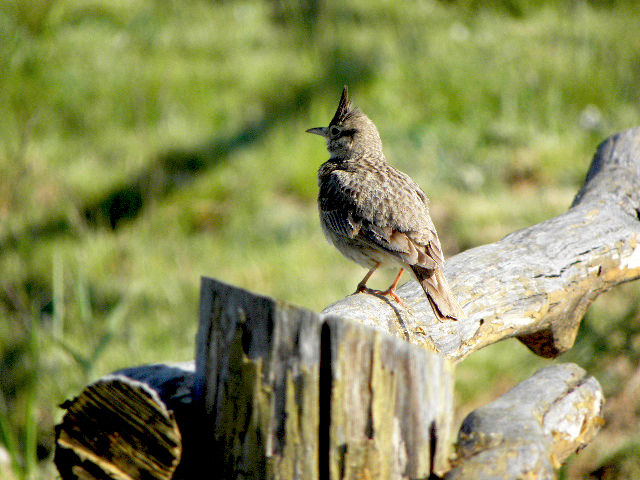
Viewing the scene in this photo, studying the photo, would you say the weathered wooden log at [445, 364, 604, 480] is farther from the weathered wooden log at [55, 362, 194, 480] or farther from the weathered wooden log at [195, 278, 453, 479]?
the weathered wooden log at [55, 362, 194, 480]

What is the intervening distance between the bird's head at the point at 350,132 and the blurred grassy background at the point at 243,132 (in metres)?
1.31

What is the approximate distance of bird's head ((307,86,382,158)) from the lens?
4407mm

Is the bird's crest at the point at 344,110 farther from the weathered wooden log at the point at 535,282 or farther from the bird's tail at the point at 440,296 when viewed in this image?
the bird's tail at the point at 440,296

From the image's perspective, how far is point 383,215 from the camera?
3545mm

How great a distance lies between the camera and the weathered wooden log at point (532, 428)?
168 cm

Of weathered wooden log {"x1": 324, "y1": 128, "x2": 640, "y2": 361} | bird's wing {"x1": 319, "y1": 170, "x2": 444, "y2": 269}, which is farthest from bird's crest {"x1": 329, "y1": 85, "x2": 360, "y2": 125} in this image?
weathered wooden log {"x1": 324, "y1": 128, "x2": 640, "y2": 361}

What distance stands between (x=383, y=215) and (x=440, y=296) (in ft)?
3.41

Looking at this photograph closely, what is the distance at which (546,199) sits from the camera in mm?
5875

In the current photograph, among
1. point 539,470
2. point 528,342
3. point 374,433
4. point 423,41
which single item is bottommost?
point 528,342

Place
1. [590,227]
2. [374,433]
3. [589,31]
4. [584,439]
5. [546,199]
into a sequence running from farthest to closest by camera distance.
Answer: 1. [589,31]
2. [546,199]
3. [590,227]
4. [584,439]
5. [374,433]

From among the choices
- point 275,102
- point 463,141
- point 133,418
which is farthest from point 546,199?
point 133,418

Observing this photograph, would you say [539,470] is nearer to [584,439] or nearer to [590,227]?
[584,439]

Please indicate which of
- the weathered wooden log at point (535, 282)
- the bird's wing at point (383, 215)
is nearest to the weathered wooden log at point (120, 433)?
the weathered wooden log at point (535, 282)

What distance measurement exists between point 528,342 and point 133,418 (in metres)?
2.02
